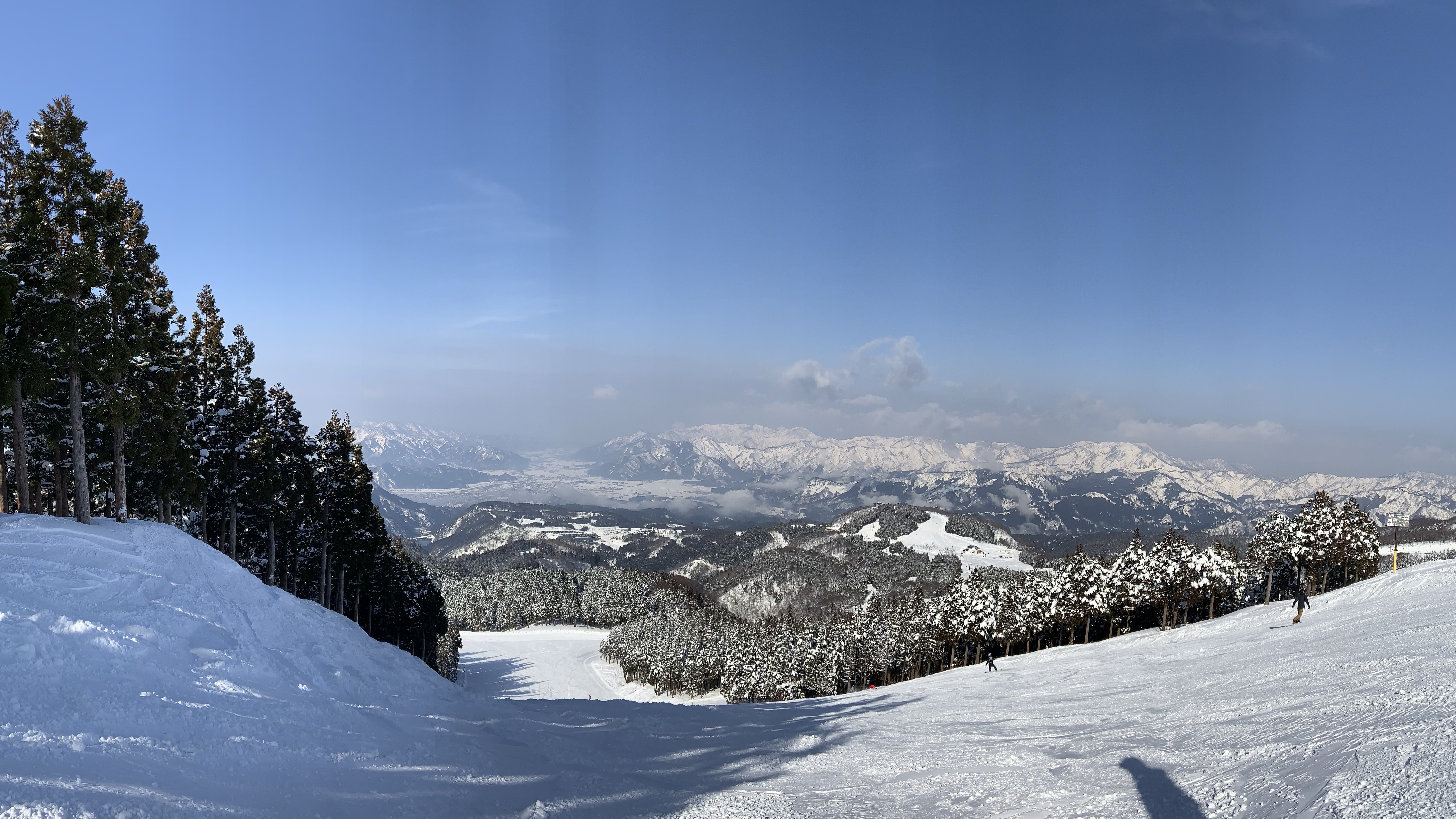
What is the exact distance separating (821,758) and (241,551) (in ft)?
131

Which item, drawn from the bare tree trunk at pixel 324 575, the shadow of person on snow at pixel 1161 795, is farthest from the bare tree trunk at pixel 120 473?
the shadow of person on snow at pixel 1161 795

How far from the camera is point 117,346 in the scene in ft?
77.9

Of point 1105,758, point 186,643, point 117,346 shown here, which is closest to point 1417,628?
point 1105,758

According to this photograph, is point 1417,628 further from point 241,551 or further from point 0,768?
point 241,551

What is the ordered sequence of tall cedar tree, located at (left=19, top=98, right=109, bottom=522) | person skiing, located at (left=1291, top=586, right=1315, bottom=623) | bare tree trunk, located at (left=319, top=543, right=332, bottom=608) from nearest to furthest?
tall cedar tree, located at (left=19, top=98, right=109, bottom=522) < person skiing, located at (left=1291, top=586, right=1315, bottom=623) < bare tree trunk, located at (left=319, top=543, right=332, bottom=608)

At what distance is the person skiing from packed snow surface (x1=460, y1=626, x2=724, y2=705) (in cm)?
4616

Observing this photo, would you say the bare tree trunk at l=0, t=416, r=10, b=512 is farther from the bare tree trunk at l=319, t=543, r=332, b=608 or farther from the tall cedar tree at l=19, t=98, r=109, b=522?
the bare tree trunk at l=319, t=543, r=332, b=608

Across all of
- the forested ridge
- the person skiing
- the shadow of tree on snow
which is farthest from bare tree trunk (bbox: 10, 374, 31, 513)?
the person skiing

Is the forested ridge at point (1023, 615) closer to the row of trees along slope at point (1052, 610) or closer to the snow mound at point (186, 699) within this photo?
the row of trees along slope at point (1052, 610)

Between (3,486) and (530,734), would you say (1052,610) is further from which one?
(3,486)

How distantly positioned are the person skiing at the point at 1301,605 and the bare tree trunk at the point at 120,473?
55.1m

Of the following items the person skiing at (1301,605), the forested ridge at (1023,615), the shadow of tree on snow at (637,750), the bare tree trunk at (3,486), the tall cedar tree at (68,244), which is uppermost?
the tall cedar tree at (68,244)

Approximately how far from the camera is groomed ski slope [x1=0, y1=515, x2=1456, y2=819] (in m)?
10.9

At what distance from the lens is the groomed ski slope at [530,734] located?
10922 millimetres
